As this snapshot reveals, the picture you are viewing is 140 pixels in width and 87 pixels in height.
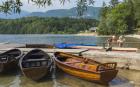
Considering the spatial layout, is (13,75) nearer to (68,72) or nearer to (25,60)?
(25,60)

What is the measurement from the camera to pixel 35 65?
52.3 ft

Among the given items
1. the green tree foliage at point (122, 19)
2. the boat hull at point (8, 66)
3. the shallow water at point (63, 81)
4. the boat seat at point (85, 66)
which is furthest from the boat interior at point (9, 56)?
the green tree foliage at point (122, 19)

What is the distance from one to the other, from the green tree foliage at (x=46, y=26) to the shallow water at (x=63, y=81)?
470ft

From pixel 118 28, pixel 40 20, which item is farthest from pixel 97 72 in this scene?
pixel 40 20

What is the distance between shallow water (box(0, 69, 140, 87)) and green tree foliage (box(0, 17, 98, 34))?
143 m

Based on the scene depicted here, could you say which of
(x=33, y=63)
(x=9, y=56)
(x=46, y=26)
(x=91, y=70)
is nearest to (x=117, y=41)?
(x=9, y=56)

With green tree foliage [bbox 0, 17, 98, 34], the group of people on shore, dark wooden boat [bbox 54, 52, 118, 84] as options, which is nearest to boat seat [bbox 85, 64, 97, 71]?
dark wooden boat [bbox 54, 52, 118, 84]

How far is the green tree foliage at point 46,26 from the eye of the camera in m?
165

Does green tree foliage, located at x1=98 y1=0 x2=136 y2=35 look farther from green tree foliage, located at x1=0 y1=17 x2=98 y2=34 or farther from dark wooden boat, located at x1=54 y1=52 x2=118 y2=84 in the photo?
dark wooden boat, located at x1=54 y1=52 x2=118 y2=84

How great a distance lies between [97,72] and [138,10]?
72.5 metres

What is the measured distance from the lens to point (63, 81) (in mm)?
15617

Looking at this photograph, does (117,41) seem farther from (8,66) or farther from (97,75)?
(97,75)

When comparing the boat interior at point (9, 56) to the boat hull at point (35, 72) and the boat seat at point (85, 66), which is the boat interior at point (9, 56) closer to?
the boat hull at point (35, 72)

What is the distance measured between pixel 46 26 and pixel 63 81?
6154 inches
